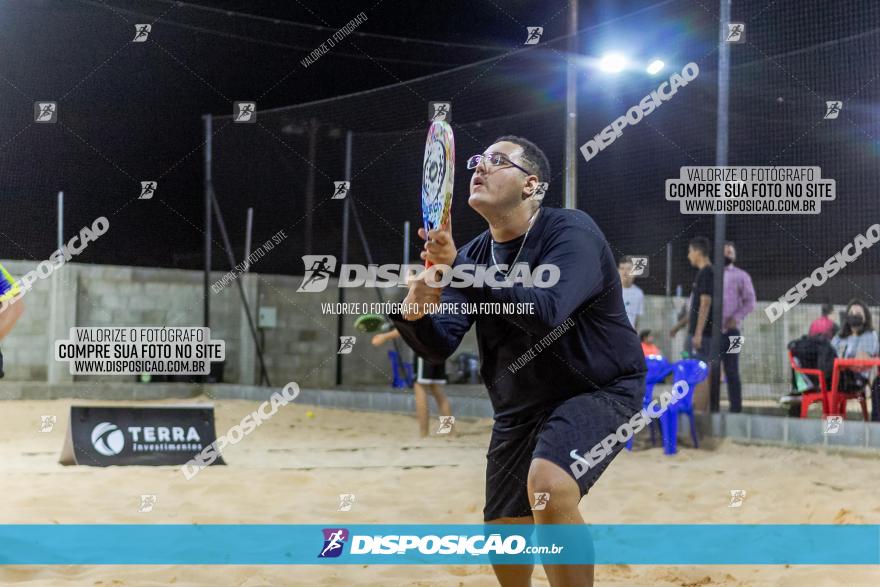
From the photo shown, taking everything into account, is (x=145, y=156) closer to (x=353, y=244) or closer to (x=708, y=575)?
(x=353, y=244)

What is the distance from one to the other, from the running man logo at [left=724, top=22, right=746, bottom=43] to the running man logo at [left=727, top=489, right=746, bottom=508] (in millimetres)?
3864

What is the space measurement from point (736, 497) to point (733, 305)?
8.66ft

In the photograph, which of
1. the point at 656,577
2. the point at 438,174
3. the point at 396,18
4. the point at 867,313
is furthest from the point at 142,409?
the point at 867,313

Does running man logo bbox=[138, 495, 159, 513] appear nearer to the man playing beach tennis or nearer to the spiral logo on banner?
the man playing beach tennis

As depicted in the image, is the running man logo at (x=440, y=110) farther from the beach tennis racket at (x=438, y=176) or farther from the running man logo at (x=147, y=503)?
the beach tennis racket at (x=438, y=176)

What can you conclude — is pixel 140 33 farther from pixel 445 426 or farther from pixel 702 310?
pixel 702 310

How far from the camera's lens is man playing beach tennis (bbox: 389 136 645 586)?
261 centimetres

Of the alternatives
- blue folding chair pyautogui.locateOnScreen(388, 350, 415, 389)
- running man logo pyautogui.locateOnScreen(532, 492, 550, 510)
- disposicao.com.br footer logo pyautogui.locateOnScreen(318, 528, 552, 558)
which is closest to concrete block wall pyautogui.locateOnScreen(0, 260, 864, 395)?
blue folding chair pyautogui.locateOnScreen(388, 350, 415, 389)

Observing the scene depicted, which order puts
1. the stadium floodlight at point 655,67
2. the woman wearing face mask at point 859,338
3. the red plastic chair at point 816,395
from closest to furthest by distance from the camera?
the red plastic chair at point 816,395
the woman wearing face mask at point 859,338
the stadium floodlight at point 655,67

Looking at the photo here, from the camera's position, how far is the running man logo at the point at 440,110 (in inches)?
334

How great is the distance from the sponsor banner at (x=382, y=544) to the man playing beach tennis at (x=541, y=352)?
838mm

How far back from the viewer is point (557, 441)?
2652mm

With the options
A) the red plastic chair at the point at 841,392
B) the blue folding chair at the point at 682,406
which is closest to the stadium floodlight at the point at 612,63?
the blue folding chair at the point at 682,406
